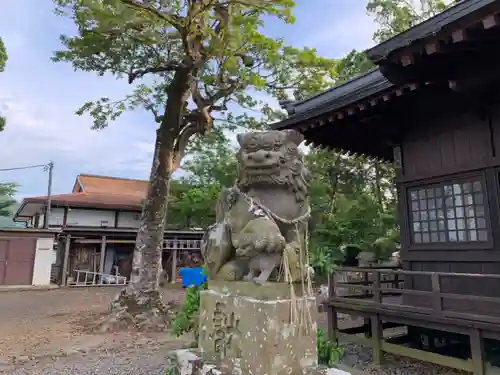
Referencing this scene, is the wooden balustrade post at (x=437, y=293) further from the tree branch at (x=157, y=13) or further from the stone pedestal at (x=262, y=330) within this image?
the tree branch at (x=157, y=13)

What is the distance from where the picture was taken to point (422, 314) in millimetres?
5359

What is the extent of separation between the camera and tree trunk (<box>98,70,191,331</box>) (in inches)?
384

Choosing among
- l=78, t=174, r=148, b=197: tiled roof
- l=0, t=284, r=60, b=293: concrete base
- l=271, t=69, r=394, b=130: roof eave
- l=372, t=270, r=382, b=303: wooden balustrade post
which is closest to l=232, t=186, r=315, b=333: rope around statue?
l=271, t=69, r=394, b=130: roof eave

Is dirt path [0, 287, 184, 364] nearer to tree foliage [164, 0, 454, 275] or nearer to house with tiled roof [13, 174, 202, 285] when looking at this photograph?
house with tiled roof [13, 174, 202, 285]

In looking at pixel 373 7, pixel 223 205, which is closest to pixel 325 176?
pixel 373 7

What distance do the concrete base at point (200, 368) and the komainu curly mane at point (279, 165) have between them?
125cm

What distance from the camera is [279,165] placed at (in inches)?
111

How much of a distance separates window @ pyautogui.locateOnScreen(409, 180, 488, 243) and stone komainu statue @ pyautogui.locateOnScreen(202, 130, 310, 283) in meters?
3.94

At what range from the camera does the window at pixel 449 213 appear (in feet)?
18.3

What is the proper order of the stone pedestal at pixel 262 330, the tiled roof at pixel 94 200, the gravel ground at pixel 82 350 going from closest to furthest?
1. the stone pedestal at pixel 262 330
2. the gravel ground at pixel 82 350
3. the tiled roof at pixel 94 200

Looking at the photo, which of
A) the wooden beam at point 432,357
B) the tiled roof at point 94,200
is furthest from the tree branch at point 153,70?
the tiled roof at point 94,200

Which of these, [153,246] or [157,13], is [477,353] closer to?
[153,246]

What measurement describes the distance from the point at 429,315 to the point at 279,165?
388 cm

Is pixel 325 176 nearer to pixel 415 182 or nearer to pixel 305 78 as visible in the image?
pixel 305 78
